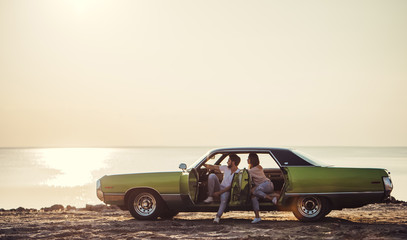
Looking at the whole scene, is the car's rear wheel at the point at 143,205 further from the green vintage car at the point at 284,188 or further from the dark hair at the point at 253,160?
the dark hair at the point at 253,160

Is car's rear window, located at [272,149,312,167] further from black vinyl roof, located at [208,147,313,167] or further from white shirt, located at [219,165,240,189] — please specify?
white shirt, located at [219,165,240,189]

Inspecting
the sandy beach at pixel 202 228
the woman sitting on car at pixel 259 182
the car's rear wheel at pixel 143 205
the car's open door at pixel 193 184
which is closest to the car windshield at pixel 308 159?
the woman sitting on car at pixel 259 182

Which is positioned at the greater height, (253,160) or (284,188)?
(253,160)

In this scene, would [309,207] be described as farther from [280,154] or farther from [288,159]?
[280,154]

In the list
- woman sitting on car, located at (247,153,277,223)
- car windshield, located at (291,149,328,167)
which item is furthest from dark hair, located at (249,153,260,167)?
car windshield, located at (291,149,328,167)

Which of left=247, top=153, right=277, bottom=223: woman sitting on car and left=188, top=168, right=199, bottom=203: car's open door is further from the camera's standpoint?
left=188, top=168, right=199, bottom=203: car's open door

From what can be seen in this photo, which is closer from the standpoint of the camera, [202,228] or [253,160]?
[202,228]

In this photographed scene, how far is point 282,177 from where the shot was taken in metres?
14.3

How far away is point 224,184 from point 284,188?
1260mm

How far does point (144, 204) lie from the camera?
1414 centimetres

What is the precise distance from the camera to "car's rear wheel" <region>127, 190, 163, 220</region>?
14062 mm

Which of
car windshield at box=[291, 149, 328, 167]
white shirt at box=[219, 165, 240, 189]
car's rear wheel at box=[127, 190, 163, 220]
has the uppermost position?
car windshield at box=[291, 149, 328, 167]

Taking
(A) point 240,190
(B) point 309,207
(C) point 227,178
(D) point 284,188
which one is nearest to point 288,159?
(D) point 284,188

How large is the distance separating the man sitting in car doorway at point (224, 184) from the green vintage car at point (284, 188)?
12cm
